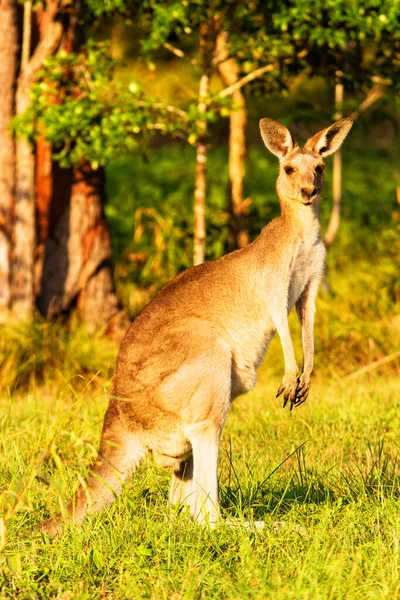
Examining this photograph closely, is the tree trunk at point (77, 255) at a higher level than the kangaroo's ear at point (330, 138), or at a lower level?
lower

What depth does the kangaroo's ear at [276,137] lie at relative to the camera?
185 inches

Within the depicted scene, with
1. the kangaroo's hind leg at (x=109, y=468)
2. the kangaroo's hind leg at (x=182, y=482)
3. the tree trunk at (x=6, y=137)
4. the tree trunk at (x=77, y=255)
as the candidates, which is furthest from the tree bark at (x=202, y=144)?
the kangaroo's hind leg at (x=109, y=468)

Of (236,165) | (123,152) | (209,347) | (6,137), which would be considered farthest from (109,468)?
(236,165)

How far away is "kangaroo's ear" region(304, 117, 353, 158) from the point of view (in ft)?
15.3

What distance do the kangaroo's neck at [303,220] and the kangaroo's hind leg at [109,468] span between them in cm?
121

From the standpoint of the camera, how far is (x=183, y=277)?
464 centimetres

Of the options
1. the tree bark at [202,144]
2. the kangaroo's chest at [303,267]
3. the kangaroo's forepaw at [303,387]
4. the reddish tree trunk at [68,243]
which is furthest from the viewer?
the reddish tree trunk at [68,243]

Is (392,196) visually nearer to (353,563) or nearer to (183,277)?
(183,277)

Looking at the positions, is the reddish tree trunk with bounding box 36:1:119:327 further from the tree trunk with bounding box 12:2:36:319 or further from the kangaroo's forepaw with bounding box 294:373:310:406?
the kangaroo's forepaw with bounding box 294:373:310:406

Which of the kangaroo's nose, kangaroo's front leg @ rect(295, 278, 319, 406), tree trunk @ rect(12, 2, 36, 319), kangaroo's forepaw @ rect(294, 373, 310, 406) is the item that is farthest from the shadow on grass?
tree trunk @ rect(12, 2, 36, 319)

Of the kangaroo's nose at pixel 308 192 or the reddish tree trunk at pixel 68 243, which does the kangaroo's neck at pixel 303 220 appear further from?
the reddish tree trunk at pixel 68 243

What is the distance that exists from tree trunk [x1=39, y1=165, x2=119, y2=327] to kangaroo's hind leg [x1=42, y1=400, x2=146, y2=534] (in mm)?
4649

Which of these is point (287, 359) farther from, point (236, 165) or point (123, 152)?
point (236, 165)

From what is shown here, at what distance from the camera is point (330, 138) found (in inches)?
186
